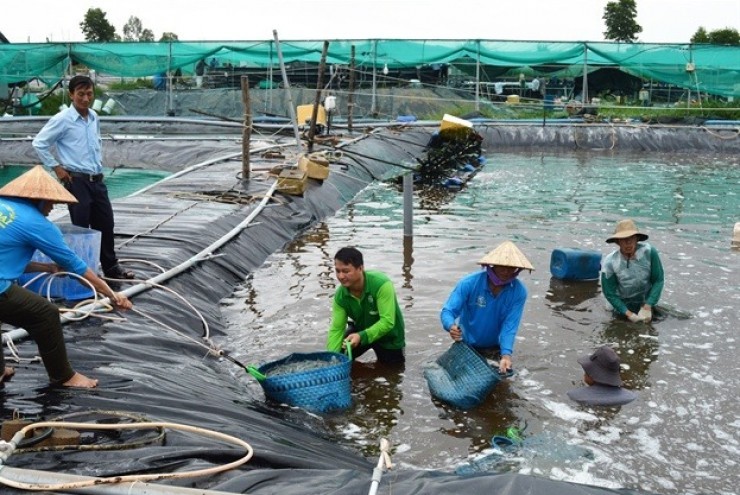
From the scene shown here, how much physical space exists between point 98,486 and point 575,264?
24.1 ft

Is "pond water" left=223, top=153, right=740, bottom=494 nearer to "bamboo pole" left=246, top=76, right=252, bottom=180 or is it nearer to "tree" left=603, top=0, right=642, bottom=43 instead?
"bamboo pole" left=246, top=76, right=252, bottom=180

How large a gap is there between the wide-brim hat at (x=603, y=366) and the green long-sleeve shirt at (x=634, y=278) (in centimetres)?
177

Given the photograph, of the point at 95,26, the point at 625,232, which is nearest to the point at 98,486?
the point at 625,232

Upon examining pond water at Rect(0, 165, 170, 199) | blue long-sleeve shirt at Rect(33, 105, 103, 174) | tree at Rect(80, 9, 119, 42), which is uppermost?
tree at Rect(80, 9, 119, 42)

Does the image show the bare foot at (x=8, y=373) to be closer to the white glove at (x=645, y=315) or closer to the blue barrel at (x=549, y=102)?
the white glove at (x=645, y=315)

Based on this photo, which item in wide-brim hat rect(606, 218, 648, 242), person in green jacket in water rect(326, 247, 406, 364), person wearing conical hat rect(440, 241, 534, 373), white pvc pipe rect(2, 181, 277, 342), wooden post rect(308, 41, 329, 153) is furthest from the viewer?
wooden post rect(308, 41, 329, 153)

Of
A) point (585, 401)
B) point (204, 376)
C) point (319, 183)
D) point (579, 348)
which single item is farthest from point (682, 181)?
point (204, 376)

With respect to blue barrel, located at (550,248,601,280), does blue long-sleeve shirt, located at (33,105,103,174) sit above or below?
above

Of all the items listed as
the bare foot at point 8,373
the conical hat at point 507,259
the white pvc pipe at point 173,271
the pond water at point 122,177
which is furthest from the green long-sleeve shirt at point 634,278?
the pond water at point 122,177

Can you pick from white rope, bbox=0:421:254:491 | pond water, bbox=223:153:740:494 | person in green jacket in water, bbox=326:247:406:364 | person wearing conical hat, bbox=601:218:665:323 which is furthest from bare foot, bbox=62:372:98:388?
person wearing conical hat, bbox=601:218:665:323

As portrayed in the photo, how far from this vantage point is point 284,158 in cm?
1689

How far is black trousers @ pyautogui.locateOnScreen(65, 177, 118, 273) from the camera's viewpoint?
23.1ft

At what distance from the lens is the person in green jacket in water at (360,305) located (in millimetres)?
6016

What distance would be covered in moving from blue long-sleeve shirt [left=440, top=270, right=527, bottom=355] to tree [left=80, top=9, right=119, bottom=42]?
61058mm
